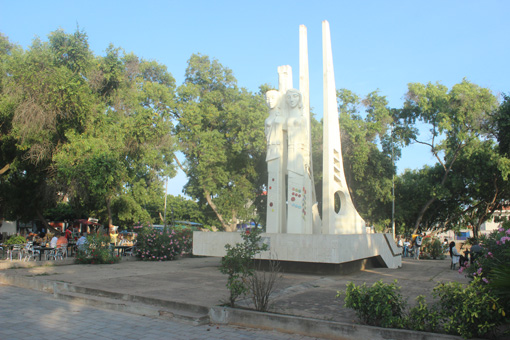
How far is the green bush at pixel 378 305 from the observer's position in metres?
5.34

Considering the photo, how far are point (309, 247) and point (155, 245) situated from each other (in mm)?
7429

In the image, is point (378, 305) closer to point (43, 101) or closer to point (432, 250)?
point (43, 101)

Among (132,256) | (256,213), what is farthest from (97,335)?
(256,213)

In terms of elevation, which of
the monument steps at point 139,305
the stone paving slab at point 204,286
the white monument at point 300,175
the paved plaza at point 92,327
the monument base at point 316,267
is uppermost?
the white monument at point 300,175

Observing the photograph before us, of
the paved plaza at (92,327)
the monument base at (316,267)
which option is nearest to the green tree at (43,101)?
the monument base at (316,267)

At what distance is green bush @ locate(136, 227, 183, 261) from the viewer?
16.8 metres

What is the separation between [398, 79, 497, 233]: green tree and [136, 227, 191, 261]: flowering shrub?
1982 cm

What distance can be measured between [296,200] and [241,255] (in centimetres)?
745

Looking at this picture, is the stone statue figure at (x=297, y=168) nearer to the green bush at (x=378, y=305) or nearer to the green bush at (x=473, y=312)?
the green bush at (x=378, y=305)

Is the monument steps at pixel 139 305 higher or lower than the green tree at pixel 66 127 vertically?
lower

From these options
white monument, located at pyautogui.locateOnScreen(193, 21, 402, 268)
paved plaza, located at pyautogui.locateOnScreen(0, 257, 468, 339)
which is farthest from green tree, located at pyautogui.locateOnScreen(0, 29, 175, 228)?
white monument, located at pyautogui.locateOnScreen(193, 21, 402, 268)

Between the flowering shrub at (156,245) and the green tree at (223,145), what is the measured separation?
405 inches

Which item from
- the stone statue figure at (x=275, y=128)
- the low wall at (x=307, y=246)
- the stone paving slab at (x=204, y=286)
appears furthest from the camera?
the stone statue figure at (x=275, y=128)

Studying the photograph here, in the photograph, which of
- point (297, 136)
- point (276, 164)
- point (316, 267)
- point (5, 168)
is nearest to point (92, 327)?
point (316, 267)
